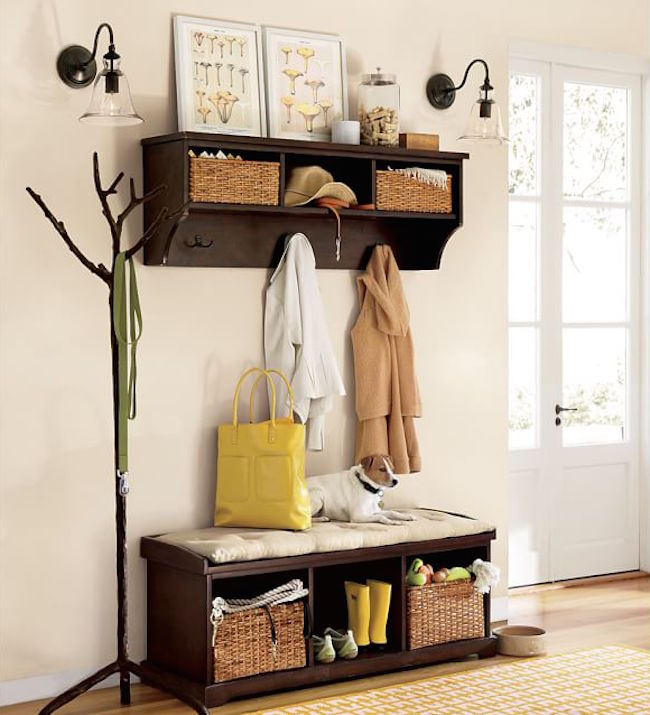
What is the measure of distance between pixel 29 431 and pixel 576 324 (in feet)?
8.55

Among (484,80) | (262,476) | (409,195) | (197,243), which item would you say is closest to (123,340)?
(197,243)

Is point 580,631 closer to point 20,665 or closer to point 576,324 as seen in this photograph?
point 576,324

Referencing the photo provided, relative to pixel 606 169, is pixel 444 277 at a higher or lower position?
lower

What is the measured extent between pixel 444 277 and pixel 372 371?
54 centimetres

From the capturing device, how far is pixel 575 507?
18.2ft

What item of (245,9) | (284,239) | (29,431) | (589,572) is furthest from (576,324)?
(29,431)

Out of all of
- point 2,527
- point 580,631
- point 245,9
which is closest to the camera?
point 2,527

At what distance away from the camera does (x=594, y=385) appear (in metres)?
5.58

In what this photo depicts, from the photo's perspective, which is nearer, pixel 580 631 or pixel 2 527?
pixel 2 527

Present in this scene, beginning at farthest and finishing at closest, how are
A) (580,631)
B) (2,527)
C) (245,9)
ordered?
(580,631) < (245,9) < (2,527)

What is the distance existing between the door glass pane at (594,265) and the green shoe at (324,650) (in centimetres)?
208

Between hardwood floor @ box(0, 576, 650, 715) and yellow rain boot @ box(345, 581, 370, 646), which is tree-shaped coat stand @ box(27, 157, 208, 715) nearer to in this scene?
hardwood floor @ box(0, 576, 650, 715)

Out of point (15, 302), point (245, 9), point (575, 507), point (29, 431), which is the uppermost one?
point (245, 9)

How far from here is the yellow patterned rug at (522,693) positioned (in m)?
3.77
